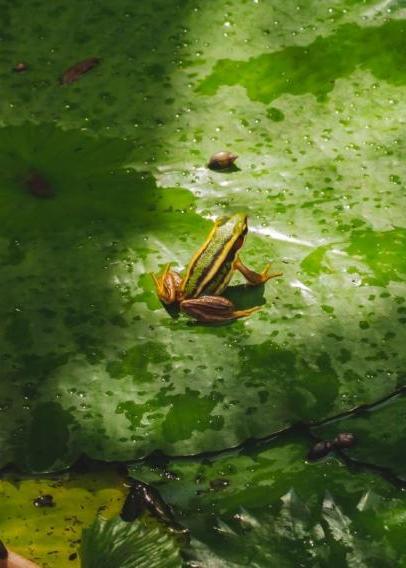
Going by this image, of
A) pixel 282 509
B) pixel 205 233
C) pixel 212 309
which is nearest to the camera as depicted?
pixel 282 509

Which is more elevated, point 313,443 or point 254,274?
point 254,274

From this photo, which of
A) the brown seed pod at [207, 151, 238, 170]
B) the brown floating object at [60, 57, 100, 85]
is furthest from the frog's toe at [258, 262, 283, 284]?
the brown floating object at [60, 57, 100, 85]

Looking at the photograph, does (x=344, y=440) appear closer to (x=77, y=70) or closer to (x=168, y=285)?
(x=168, y=285)

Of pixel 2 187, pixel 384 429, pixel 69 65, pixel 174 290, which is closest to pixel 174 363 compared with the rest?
pixel 174 290

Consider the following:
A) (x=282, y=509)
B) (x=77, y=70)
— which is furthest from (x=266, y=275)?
(x=77, y=70)

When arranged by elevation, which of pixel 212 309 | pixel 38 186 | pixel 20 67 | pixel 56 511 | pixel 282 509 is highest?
pixel 20 67

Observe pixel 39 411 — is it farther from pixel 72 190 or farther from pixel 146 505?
pixel 72 190

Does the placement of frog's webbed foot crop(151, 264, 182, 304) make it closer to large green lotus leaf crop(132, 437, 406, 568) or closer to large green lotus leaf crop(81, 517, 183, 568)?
large green lotus leaf crop(132, 437, 406, 568)
